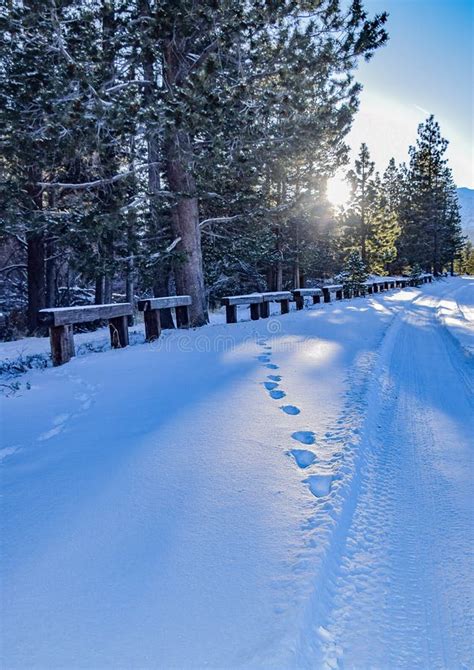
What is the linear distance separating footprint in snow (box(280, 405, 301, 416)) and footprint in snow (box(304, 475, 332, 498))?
96cm

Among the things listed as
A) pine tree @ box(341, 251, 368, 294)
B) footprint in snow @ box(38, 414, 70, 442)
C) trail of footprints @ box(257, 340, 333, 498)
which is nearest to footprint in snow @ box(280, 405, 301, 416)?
trail of footprints @ box(257, 340, 333, 498)

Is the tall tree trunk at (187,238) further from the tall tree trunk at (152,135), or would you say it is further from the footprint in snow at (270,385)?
the footprint in snow at (270,385)

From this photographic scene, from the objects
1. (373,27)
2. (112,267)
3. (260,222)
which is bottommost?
(112,267)

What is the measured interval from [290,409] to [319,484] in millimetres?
1137

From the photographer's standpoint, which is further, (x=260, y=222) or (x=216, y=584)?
(x=260, y=222)

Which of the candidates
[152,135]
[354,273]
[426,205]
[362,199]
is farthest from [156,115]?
[426,205]

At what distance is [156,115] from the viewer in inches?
275

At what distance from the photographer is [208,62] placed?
7332 millimetres

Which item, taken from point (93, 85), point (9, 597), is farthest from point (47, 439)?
point (93, 85)

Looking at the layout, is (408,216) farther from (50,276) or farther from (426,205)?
(50,276)

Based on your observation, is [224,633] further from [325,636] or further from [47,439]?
[47,439]

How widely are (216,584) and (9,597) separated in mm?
754

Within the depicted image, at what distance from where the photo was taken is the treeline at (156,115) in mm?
7020

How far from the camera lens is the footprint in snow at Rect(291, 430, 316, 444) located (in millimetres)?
→ 2670
